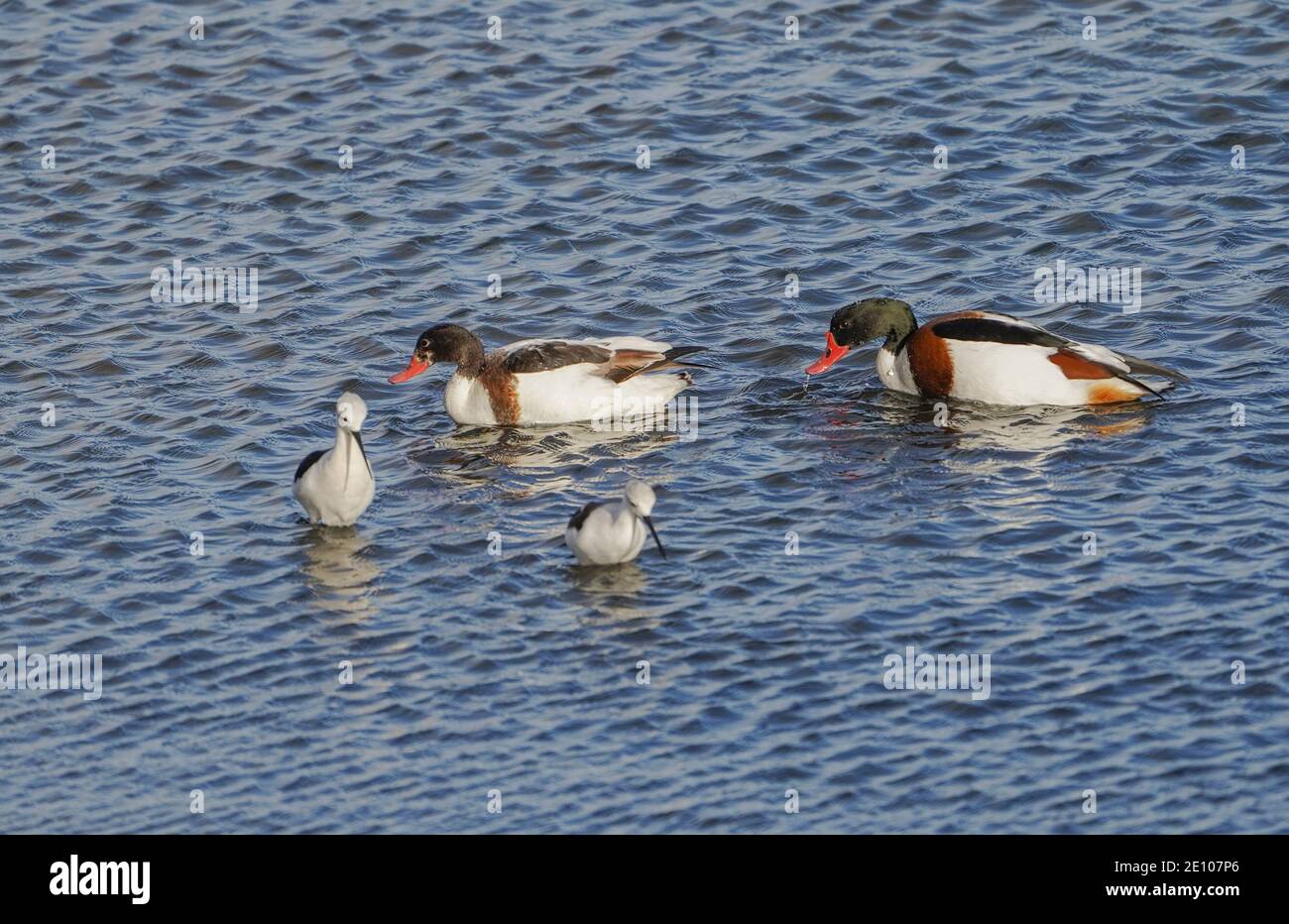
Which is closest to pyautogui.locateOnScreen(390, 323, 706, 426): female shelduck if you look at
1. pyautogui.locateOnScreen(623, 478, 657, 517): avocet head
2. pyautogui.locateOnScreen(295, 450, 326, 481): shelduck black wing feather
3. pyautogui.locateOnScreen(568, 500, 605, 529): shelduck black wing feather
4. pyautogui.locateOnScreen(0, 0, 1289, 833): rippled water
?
pyautogui.locateOnScreen(0, 0, 1289, 833): rippled water

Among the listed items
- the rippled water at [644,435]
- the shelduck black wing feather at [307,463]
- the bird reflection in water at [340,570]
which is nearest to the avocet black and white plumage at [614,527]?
the rippled water at [644,435]

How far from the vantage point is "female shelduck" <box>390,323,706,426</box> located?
15.4 m

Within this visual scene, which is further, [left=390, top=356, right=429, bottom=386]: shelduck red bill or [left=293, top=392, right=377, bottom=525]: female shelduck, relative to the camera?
[left=390, top=356, right=429, bottom=386]: shelduck red bill

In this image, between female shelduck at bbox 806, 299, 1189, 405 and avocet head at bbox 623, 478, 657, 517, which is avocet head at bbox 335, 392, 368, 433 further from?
female shelduck at bbox 806, 299, 1189, 405

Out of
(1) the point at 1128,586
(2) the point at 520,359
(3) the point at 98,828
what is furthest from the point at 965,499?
(3) the point at 98,828

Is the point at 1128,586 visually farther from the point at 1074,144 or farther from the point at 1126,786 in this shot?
the point at 1074,144

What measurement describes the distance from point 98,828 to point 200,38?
15467 mm

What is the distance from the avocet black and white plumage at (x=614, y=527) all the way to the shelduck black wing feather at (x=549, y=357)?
311 cm

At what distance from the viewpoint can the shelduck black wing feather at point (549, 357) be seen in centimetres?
1536

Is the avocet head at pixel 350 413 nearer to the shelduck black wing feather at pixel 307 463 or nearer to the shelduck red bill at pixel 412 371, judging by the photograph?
the shelduck black wing feather at pixel 307 463

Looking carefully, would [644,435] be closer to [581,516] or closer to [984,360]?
[984,360]

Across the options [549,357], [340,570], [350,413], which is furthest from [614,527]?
[549,357]

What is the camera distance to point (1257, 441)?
13852mm

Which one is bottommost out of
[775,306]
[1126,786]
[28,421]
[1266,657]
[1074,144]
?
[1126,786]
